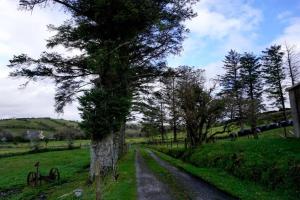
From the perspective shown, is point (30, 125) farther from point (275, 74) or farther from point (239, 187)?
point (239, 187)

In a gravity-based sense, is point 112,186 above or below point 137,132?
below

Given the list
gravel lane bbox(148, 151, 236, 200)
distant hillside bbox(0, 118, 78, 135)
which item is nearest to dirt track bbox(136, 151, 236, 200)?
gravel lane bbox(148, 151, 236, 200)

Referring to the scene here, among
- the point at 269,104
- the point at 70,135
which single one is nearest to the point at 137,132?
the point at 70,135

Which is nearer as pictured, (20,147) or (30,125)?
(20,147)

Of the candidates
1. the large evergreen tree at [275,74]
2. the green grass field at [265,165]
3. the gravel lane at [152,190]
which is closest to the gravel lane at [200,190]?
the green grass field at [265,165]

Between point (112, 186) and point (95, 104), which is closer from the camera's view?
point (112, 186)

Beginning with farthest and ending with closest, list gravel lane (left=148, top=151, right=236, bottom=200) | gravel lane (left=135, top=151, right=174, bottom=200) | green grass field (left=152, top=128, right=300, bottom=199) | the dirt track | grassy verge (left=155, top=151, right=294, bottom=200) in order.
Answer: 1. gravel lane (left=135, top=151, right=174, bottom=200)
2. the dirt track
3. green grass field (left=152, top=128, right=300, bottom=199)
4. gravel lane (left=148, top=151, right=236, bottom=200)
5. grassy verge (left=155, top=151, right=294, bottom=200)

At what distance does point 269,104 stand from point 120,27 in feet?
Answer: 168

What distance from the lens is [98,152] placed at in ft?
69.9

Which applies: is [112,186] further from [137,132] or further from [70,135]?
[137,132]

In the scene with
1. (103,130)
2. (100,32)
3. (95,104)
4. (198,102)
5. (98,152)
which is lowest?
(98,152)

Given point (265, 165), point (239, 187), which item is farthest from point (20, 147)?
point (239, 187)

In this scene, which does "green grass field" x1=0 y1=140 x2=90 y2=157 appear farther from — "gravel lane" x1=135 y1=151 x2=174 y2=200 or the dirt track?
the dirt track

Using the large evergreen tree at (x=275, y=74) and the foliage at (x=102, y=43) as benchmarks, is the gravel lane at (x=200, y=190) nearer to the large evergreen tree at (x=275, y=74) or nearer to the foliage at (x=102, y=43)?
the foliage at (x=102, y=43)
